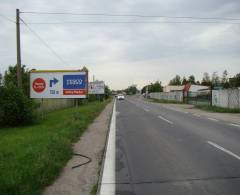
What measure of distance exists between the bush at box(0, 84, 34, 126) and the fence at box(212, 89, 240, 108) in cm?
2094

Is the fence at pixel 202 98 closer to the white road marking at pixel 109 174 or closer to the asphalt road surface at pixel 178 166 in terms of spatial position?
the asphalt road surface at pixel 178 166

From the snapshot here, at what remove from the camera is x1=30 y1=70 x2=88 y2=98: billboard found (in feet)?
73.1

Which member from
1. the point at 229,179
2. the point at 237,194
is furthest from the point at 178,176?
the point at 237,194

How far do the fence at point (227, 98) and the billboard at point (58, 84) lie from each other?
16817 millimetres

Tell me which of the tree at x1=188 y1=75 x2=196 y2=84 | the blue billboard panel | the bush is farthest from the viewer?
the tree at x1=188 y1=75 x2=196 y2=84

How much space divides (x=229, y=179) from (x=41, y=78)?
18.1 metres

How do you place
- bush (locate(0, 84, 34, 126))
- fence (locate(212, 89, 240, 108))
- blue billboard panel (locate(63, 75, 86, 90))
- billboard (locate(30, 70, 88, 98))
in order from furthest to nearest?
fence (locate(212, 89, 240, 108)), billboard (locate(30, 70, 88, 98)), blue billboard panel (locate(63, 75, 86, 90)), bush (locate(0, 84, 34, 126))

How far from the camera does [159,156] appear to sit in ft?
29.6

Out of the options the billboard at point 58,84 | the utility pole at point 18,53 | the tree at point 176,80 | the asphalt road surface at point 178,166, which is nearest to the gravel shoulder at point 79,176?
the asphalt road surface at point 178,166

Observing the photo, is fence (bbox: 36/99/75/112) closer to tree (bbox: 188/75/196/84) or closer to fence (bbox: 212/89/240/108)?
fence (bbox: 212/89/240/108)

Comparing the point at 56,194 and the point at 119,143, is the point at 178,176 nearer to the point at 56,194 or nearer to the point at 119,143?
the point at 56,194

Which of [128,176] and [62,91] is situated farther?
[62,91]

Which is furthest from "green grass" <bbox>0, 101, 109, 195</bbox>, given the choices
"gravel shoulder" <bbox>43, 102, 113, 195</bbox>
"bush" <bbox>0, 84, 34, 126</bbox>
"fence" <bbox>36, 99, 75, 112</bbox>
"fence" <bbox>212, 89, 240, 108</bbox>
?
"fence" <bbox>212, 89, 240, 108</bbox>

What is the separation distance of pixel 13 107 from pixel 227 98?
23.8 metres
